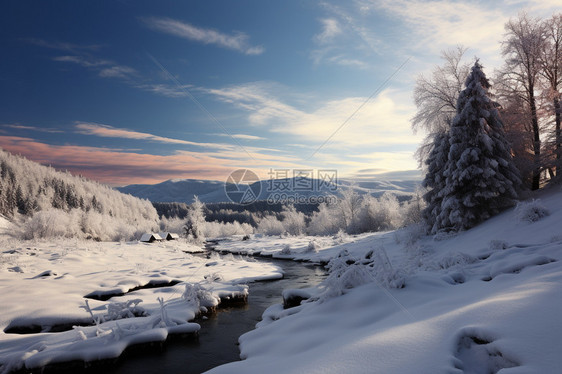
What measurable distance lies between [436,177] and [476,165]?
282 centimetres

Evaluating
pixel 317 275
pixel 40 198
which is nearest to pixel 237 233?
pixel 40 198

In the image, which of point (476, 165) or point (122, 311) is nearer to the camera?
point (122, 311)

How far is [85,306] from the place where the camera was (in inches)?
440

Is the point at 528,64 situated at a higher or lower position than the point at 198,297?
higher

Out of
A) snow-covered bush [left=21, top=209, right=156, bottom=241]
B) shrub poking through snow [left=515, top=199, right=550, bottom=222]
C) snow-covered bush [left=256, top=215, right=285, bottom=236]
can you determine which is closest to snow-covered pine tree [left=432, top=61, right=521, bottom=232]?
shrub poking through snow [left=515, top=199, right=550, bottom=222]

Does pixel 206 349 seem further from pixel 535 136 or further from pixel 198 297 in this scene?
pixel 535 136

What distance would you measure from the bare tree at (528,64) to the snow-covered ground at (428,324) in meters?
11.0

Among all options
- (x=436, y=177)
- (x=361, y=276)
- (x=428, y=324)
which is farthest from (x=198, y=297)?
(x=436, y=177)

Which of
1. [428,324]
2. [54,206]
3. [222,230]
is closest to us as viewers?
[428,324]

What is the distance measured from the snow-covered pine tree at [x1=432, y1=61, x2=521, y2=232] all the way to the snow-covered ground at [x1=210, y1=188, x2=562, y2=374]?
5953 millimetres

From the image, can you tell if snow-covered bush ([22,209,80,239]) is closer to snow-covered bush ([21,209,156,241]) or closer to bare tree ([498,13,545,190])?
snow-covered bush ([21,209,156,241])

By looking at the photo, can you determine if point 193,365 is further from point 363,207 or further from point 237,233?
point 237,233

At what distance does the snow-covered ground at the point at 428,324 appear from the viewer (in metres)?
3.56

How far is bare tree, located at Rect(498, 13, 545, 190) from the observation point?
18.5m
